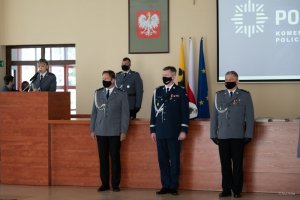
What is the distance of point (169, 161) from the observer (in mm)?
6645

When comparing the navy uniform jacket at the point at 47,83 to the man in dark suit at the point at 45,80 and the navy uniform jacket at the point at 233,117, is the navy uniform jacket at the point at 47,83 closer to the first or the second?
the man in dark suit at the point at 45,80

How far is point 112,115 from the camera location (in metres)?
6.77

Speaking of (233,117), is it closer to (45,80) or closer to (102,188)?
(102,188)

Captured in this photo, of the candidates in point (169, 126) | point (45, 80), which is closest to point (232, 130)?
point (169, 126)

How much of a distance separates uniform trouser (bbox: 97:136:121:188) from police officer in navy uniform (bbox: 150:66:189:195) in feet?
1.66

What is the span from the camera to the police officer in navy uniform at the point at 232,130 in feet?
20.7

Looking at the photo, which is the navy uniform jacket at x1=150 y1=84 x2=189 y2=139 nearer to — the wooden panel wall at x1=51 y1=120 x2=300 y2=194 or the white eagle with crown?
the wooden panel wall at x1=51 y1=120 x2=300 y2=194

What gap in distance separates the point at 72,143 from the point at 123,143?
27.7 inches

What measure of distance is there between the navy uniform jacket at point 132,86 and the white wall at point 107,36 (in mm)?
841

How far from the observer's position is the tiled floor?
6395 millimetres

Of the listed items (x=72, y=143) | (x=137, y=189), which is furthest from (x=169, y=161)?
(x=72, y=143)

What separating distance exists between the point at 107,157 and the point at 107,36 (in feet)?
12.1

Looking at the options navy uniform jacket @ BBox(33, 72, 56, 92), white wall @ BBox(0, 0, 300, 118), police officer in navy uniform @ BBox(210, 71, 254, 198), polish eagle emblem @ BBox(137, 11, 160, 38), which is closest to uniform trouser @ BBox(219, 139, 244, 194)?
police officer in navy uniform @ BBox(210, 71, 254, 198)

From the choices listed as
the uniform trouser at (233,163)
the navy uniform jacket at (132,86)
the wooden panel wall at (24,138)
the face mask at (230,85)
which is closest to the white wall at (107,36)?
the navy uniform jacket at (132,86)
